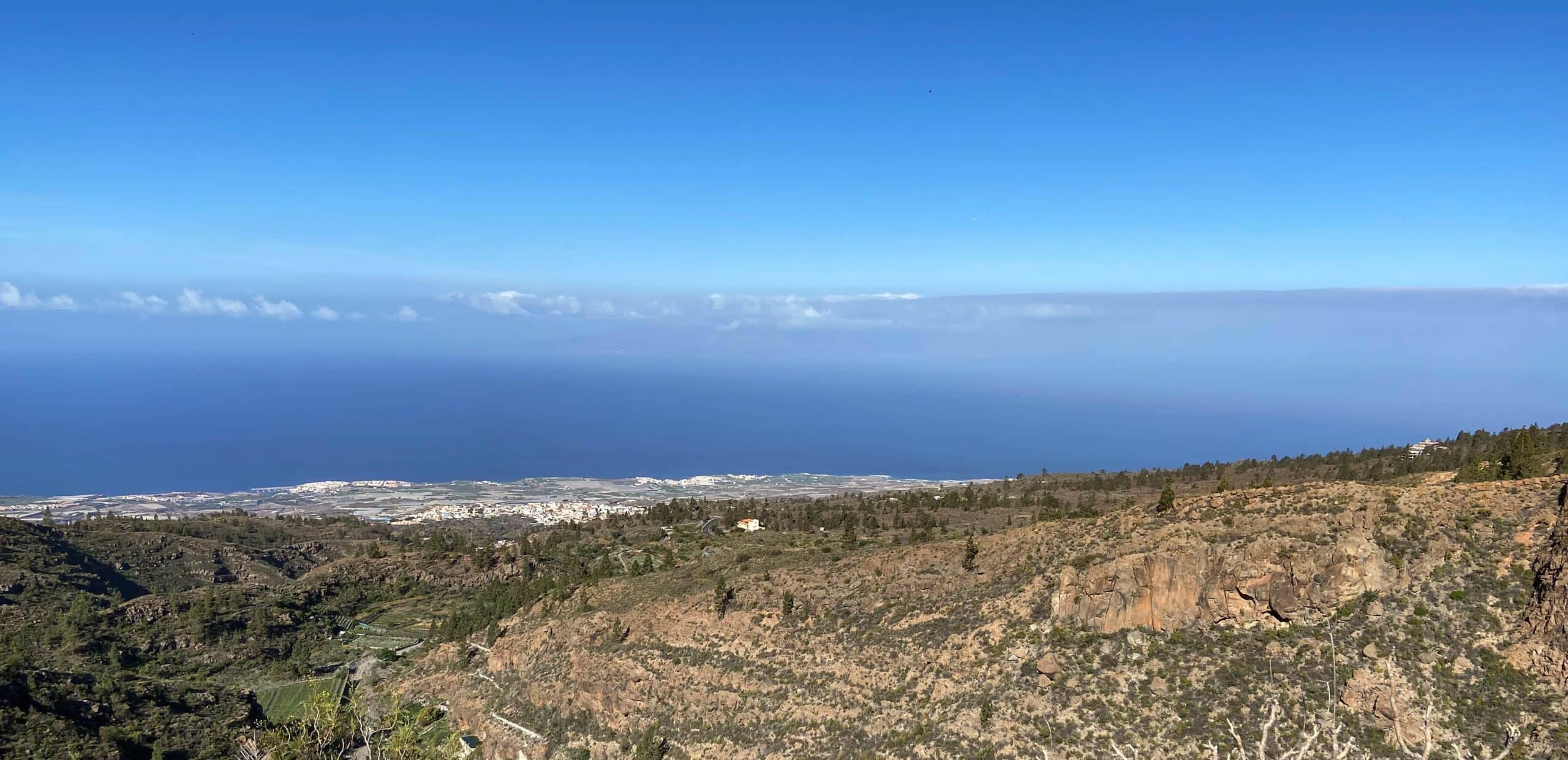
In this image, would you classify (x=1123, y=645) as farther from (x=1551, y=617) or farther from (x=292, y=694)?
(x=292, y=694)

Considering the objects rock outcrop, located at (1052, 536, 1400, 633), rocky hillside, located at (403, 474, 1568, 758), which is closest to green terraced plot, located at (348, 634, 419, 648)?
rocky hillside, located at (403, 474, 1568, 758)

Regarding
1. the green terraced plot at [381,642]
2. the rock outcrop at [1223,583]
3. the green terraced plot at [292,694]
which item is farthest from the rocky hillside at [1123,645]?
the green terraced plot at [381,642]

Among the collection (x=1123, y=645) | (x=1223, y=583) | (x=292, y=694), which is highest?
(x=1223, y=583)

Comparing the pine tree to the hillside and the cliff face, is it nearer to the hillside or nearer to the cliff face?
the hillside

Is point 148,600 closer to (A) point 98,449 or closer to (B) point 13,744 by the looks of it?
(B) point 13,744

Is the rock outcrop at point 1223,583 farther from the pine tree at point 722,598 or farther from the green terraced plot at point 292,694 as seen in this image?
the green terraced plot at point 292,694

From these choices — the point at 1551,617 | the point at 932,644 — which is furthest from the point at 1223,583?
the point at 932,644
